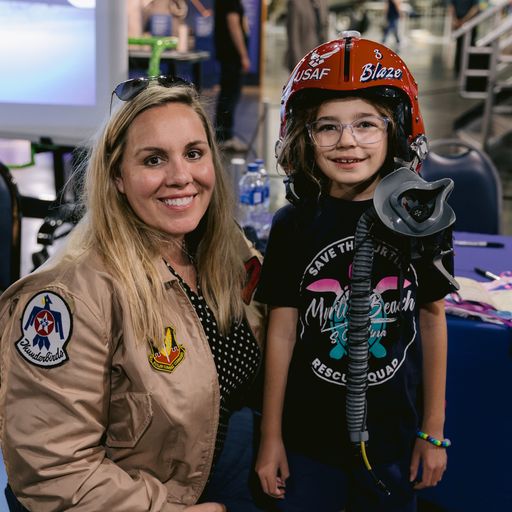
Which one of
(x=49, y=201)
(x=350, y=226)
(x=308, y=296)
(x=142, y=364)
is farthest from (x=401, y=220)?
(x=49, y=201)

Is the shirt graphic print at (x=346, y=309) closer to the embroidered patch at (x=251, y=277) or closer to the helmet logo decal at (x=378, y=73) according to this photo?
the embroidered patch at (x=251, y=277)

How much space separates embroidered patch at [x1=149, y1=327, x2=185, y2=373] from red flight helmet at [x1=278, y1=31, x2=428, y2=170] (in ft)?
2.01

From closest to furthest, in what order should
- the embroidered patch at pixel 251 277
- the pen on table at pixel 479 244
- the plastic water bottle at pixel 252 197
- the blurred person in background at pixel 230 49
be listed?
the embroidered patch at pixel 251 277, the pen on table at pixel 479 244, the plastic water bottle at pixel 252 197, the blurred person in background at pixel 230 49

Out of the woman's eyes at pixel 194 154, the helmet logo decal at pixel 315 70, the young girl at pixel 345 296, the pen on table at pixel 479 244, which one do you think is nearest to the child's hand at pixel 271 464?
the young girl at pixel 345 296

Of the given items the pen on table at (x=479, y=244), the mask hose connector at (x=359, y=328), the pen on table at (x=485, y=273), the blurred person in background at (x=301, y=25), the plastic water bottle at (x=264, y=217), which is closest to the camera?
the mask hose connector at (x=359, y=328)

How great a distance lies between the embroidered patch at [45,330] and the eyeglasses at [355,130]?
677 mm

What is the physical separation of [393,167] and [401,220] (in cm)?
23

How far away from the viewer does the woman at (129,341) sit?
135 centimetres

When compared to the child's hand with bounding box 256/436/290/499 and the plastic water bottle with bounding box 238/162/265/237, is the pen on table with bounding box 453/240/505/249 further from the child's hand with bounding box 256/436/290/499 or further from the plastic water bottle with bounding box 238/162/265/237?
→ the child's hand with bounding box 256/436/290/499

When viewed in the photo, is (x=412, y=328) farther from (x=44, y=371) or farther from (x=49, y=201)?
(x=49, y=201)

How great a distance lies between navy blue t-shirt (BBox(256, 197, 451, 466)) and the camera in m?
1.58

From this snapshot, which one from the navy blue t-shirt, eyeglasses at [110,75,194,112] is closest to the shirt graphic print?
the navy blue t-shirt

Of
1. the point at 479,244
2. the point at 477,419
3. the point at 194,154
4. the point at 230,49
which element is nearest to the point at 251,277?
the point at 194,154

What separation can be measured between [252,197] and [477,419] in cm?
147
